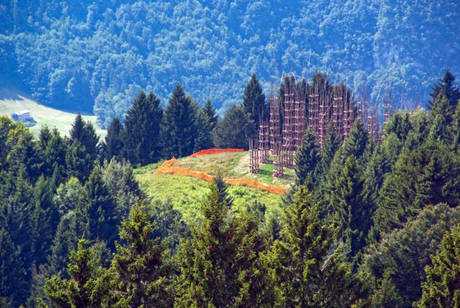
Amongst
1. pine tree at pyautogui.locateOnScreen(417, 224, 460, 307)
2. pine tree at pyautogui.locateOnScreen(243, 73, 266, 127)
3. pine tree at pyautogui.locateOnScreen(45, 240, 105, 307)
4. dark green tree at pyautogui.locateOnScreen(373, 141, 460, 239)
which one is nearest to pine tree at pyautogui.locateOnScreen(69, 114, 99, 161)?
pine tree at pyautogui.locateOnScreen(243, 73, 266, 127)

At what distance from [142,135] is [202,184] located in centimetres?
3350

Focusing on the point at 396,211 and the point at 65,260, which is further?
the point at 65,260

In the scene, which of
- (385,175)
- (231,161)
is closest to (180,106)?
(231,161)

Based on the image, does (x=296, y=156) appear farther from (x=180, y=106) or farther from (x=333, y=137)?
(x=180, y=106)

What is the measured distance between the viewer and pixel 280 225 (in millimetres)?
63250

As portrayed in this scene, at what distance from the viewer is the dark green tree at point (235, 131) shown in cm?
12666

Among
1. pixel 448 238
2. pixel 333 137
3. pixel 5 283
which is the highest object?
pixel 333 137

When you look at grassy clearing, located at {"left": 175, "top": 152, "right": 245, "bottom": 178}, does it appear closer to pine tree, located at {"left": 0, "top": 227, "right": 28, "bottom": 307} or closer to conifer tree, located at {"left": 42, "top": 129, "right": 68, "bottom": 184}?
conifer tree, located at {"left": 42, "top": 129, "right": 68, "bottom": 184}

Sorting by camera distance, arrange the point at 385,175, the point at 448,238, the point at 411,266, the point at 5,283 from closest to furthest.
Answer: the point at 448,238
the point at 411,266
the point at 5,283
the point at 385,175

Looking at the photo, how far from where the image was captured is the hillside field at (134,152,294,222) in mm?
94000

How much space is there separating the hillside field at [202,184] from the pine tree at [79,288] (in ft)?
168

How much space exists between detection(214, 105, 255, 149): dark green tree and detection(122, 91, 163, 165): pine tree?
12798 millimetres

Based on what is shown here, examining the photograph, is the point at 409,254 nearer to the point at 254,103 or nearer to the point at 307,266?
the point at 307,266

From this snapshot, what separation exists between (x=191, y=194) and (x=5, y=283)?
29.0 m
